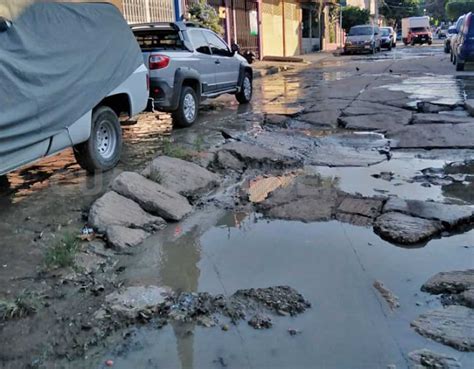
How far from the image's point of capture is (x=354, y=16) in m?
53.8

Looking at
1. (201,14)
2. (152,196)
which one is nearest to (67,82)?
(152,196)

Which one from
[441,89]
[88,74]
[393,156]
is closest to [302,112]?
[393,156]

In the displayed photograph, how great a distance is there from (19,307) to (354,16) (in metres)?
54.4

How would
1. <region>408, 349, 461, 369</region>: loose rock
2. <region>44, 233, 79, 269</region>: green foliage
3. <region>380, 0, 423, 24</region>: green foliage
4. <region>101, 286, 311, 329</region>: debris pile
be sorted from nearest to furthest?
<region>408, 349, 461, 369</region>: loose rock
<region>101, 286, 311, 329</region>: debris pile
<region>44, 233, 79, 269</region>: green foliage
<region>380, 0, 423, 24</region>: green foliage

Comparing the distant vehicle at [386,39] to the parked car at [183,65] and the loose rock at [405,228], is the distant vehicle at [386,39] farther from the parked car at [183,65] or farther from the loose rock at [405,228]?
the loose rock at [405,228]

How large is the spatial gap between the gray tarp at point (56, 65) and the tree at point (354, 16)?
164ft

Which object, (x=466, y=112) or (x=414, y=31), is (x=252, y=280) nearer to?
(x=466, y=112)

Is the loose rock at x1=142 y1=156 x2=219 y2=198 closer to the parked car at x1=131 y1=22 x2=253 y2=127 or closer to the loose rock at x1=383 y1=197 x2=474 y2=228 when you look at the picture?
the loose rock at x1=383 y1=197 x2=474 y2=228

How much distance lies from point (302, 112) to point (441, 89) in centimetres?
530

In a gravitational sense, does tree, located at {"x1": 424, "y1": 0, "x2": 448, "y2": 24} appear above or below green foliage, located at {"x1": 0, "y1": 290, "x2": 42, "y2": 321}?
above

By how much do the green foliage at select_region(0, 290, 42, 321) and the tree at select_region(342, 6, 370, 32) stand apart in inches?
2118

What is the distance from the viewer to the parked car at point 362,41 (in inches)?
1523

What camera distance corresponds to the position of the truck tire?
6.72 meters

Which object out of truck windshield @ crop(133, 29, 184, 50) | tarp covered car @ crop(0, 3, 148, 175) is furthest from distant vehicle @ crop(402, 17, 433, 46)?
tarp covered car @ crop(0, 3, 148, 175)
